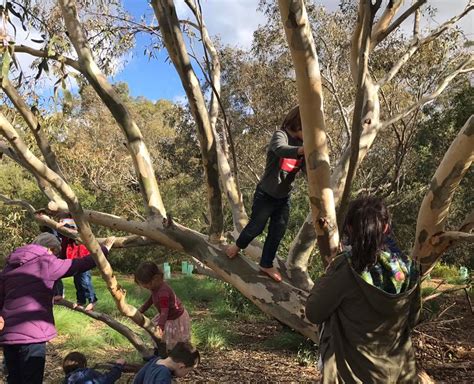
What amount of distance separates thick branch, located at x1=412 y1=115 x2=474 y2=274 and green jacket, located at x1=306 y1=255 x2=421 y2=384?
1.33m

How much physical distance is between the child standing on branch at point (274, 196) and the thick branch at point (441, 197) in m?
0.87

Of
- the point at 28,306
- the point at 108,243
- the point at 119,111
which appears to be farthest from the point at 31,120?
the point at 28,306

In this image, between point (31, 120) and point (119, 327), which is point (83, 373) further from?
point (31, 120)

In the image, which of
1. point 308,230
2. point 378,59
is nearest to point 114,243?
point 308,230

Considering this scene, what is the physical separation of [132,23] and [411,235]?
8796mm

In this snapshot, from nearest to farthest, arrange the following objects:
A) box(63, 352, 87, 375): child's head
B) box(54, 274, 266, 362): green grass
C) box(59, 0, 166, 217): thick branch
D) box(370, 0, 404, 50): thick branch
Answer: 1. box(63, 352, 87, 375): child's head
2. box(59, 0, 166, 217): thick branch
3. box(370, 0, 404, 50): thick branch
4. box(54, 274, 266, 362): green grass

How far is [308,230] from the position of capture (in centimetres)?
393

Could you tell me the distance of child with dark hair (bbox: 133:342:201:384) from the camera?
2922 mm

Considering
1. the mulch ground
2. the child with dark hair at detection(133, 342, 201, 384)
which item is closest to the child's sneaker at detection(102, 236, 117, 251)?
the child with dark hair at detection(133, 342, 201, 384)

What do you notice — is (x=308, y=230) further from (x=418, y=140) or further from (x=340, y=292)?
(x=418, y=140)

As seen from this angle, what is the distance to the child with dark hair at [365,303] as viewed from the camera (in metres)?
1.99

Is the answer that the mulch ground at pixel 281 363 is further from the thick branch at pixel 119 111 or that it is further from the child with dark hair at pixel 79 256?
the thick branch at pixel 119 111

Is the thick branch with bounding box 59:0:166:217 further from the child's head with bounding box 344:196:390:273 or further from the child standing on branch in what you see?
the child's head with bounding box 344:196:390:273

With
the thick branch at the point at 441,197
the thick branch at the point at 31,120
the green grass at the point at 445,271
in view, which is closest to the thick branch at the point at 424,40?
the thick branch at the point at 441,197
